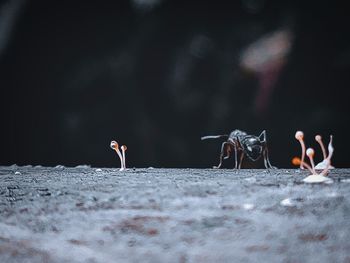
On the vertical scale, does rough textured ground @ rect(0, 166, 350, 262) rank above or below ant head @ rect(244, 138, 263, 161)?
below

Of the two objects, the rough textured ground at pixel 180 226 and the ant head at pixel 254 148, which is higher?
the ant head at pixel 254 148

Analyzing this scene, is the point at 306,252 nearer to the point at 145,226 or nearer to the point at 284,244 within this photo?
the point at 284,244

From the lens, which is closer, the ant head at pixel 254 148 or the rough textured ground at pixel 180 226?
the rough textured ground at pixel 180 226

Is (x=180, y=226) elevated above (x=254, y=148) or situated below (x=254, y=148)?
below

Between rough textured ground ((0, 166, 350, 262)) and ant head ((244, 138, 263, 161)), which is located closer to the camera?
rough textured ground ((0, 166, 350, 262))

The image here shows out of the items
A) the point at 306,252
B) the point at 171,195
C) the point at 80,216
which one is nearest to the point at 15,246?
the point at 80,216

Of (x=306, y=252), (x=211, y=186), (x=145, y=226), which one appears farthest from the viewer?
(x=211, y=186)

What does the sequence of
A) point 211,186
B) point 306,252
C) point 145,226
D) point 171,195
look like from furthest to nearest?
1. point 211,186
2. point 171,195
3. point 145,226
4. point 306,252

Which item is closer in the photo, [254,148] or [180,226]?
[180,226]
